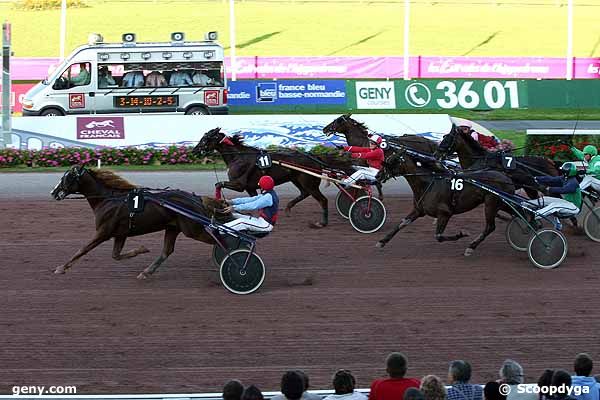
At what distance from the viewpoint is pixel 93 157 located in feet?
68.3

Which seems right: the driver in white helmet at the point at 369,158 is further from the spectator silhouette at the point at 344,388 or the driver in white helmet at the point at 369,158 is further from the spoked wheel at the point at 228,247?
the spectator silhouette at the point at 344,388

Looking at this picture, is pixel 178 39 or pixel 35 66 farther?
pixel 35 66

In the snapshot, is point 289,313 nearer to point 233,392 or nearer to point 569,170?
point 233,392

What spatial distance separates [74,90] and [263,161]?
1458 centimetres

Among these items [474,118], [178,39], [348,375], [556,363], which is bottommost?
[556,363]

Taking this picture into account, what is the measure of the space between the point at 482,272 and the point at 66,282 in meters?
5.23

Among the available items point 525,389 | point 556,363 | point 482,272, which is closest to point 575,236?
point 482,272

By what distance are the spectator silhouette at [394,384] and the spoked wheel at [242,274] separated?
4.88m

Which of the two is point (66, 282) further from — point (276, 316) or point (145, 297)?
point (276, 316)

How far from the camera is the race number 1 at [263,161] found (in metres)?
14.4

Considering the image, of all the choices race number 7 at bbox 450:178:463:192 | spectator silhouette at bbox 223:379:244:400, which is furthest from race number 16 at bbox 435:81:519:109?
spectator silhouette at bbox 223:379:244:400

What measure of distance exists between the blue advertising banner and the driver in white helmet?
15.7 m

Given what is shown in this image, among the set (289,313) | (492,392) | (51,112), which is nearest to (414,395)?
(492,392)

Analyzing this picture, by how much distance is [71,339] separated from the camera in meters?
9.23
